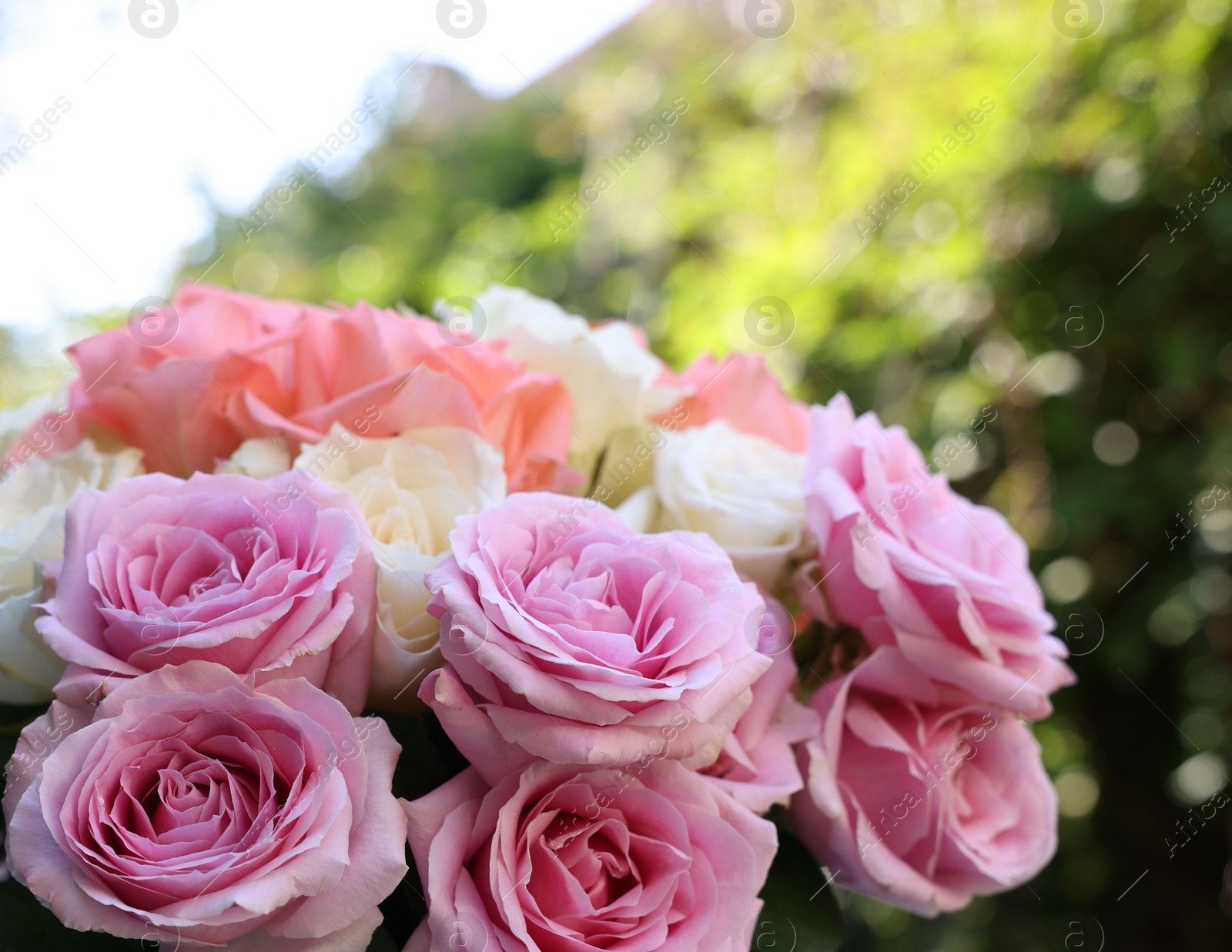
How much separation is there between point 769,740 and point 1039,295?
92cm

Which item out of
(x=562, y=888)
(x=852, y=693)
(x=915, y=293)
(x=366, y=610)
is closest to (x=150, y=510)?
(x=366, y=610)

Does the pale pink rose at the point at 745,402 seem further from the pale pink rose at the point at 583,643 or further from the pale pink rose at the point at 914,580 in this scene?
the pale pink rose at the point at 583,643

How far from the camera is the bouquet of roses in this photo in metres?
0.30

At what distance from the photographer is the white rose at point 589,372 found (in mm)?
477

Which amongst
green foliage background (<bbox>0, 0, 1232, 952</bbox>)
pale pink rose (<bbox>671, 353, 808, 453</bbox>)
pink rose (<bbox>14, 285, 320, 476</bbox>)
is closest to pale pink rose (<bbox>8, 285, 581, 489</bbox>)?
pink rose (<bbox>14, 285, 320, 476</bbox>)

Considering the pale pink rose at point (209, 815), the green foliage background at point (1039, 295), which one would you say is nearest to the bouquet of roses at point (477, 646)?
the pale pink rose at point (209, 815)

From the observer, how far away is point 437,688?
311 millimetres

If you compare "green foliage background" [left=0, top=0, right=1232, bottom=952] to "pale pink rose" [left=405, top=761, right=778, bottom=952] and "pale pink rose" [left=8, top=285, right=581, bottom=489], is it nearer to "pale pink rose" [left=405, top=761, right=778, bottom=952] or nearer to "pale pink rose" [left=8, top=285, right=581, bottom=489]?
"pale pink rose" [left=8, top=285, right=581, bottom=489]

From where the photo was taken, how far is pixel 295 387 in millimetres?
423

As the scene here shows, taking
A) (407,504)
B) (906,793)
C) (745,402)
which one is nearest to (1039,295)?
(745,402)

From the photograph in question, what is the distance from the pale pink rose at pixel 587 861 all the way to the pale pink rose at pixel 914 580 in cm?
13

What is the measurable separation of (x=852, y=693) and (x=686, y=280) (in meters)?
1.05

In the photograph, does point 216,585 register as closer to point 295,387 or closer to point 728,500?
point 295,387

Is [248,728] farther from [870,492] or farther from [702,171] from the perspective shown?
[702,171]
